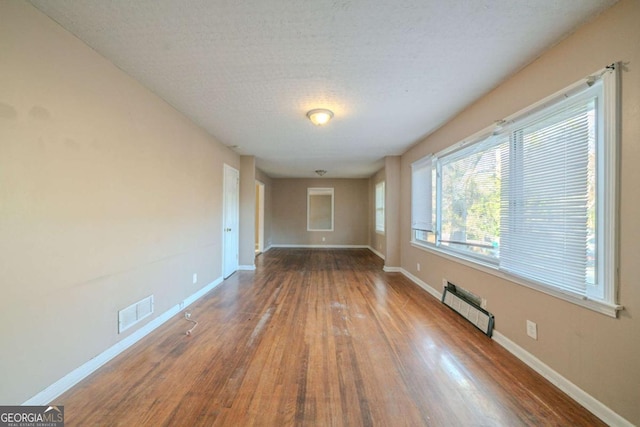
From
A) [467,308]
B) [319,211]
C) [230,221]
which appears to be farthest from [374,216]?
[467,308]

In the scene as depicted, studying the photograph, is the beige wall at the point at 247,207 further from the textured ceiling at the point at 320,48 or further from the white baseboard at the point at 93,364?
the white baseboard at the point at 93,364

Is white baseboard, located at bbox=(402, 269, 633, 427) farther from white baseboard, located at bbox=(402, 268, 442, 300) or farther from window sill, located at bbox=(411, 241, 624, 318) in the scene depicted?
white baseboard, located at bbox=(402, 268, 442, 300)

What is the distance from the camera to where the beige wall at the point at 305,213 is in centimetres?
864

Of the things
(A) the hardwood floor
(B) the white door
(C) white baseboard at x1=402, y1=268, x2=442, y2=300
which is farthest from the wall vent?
(C) white baseboard at x1=402, y1=268, x2=442, y2=300

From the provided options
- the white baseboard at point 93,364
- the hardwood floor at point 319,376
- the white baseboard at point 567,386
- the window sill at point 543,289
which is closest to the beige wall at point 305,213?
the window sill at point 543,289

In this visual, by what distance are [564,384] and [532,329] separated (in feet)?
1.24

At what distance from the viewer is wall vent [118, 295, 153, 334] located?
2135 mm

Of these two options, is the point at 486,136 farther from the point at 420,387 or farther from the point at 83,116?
the point at 83,116

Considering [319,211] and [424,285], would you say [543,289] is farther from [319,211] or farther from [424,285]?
[319,211]

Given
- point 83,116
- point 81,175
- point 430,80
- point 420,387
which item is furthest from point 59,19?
point 420,387

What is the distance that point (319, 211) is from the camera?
8.76m

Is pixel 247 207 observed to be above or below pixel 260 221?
above

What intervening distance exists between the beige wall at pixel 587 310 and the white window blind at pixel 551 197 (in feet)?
0.58

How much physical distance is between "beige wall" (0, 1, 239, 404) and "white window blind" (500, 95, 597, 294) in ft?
11.7
